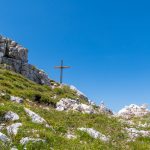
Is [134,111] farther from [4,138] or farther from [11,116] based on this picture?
[4,138]

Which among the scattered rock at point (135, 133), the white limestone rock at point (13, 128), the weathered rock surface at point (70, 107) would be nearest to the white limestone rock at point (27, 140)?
the white limestone rock at point (13, 128)

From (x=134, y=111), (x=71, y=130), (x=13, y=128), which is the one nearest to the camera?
(x=13, y=128)

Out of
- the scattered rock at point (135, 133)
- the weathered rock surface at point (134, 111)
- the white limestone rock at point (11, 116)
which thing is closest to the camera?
the white limestone rock at point (11, 116)

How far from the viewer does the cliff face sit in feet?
179

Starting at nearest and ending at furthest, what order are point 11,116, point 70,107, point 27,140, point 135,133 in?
1. point 27,140
2. point 11,116
3. point 135,133
4. point 70,107

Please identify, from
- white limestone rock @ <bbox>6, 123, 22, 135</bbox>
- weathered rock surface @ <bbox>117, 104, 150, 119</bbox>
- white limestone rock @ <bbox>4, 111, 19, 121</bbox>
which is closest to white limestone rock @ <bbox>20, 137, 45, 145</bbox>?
white limestone rock @ <bbox>6, 123, 22, 135</bbox>

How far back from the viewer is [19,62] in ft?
185

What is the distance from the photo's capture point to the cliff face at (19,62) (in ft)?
179

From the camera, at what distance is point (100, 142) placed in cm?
1903

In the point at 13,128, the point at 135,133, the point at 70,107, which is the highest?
the point at 70,107

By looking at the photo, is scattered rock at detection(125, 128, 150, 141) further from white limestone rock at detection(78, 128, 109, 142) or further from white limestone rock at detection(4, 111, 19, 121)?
white limestone rock at detection(4, 111, 19, 121)

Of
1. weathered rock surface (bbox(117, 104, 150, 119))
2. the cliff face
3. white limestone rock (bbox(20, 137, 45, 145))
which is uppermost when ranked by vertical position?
the cliff face

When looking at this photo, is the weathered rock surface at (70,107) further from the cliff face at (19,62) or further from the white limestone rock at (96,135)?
the cliff face at (19,62)

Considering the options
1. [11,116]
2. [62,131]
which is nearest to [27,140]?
[11,116]
